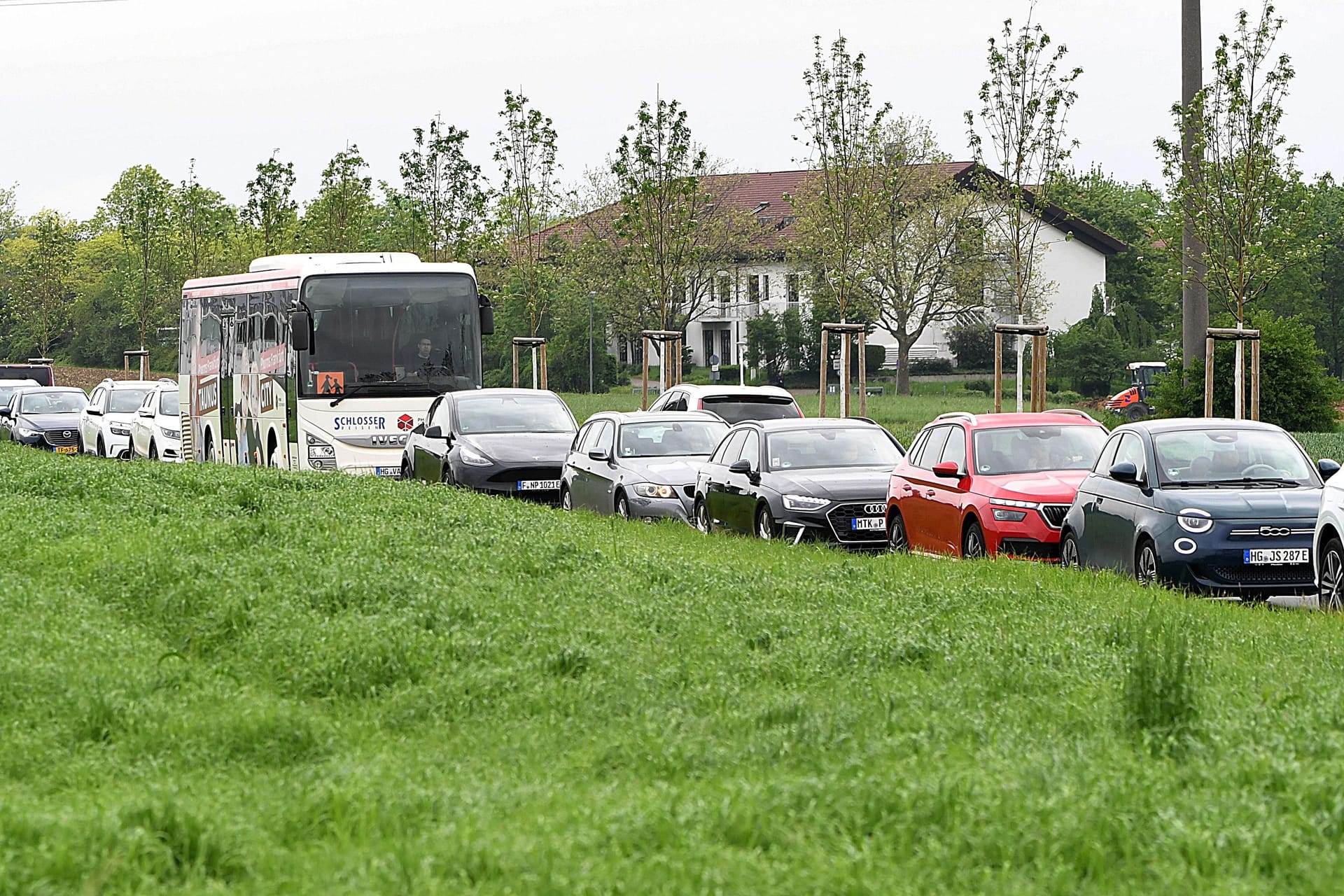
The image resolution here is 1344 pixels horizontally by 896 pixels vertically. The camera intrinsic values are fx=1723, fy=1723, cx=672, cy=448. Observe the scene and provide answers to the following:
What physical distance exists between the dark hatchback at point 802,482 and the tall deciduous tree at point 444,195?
25.8 meters

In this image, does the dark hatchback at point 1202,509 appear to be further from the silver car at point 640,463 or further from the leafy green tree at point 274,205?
the leafy green tree at point 274,205

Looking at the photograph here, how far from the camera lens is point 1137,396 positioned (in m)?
57.9

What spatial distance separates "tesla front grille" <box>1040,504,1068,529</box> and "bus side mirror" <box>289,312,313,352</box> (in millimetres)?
12290

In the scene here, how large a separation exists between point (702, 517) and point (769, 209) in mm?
82211

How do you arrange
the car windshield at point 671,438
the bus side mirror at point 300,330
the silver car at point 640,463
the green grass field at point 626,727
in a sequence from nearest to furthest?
1. the green grass field at point 626,727
2. the silver car at point 640,463
3. the car windshield at point 671,438
4. the bus side mirror at point 300,330

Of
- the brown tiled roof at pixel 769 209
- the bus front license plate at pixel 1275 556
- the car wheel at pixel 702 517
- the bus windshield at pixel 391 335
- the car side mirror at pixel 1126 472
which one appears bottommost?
the car wheel at pixel 702 517

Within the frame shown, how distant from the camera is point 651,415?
71.3 feet

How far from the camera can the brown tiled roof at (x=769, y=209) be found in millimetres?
82000

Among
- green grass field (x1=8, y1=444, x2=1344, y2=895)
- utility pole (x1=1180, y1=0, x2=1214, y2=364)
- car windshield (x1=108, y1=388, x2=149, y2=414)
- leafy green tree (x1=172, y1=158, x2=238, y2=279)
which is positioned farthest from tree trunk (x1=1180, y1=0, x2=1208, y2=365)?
leafy green tree (x1=172, y1=158, x2=238, y2=279)

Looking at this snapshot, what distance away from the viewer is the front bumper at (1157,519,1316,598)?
13102 mm

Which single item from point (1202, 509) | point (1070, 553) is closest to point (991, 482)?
point (1070, 553)

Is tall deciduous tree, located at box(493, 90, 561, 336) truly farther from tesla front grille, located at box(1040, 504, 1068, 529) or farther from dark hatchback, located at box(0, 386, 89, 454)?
tesla front grille, located at box(1040, 504, 1068, 529)

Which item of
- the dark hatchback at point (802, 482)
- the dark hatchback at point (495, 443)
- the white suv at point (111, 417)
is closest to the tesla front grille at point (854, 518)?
the dark hatchback at point (802, 482)

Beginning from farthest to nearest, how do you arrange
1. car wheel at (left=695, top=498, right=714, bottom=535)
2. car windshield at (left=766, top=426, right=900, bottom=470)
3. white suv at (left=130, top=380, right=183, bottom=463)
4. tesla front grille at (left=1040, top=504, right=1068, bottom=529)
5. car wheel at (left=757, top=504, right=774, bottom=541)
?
white suv at (left=130, top=380, right=183, bottom=463), car wheel at (left=695, top=498, right=714, bottom=535), car windshield at (left=766, top=426, right=900, bottom=470), car wheel at (left=757, top=504, right=774, bottom=541), tesla front grille at (left=1040, top=504, right=1068, bottom=529)
